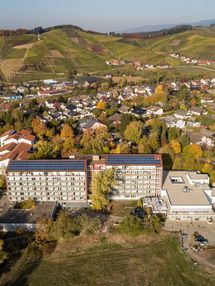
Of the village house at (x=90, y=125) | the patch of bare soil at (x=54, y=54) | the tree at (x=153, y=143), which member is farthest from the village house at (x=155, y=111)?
the patch of bare soil at (x=54, y=54)

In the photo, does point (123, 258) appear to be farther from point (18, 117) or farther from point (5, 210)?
point (18, 117)

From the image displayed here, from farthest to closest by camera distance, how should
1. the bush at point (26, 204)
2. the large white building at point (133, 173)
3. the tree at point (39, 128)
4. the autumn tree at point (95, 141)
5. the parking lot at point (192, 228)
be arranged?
the tree at point (39, 128)
the autumn tree at point (95, 141)
the large white building at point (133, 173)
the bush at point (26, 204)
the parking lot at point (192, 228)

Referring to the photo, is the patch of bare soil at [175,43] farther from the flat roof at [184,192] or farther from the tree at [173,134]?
the flat roof at [184,192]

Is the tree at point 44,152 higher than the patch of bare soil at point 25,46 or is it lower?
lower

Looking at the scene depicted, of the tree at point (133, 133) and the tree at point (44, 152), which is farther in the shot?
the tree at point (133, 133)

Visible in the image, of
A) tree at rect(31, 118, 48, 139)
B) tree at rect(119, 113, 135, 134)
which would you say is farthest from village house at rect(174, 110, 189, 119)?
tree at rect(31, 118, 48, 139)

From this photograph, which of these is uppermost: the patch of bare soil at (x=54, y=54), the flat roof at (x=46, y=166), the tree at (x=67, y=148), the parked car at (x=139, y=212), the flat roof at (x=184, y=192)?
the patch of bare soil at (x=54, y=54)

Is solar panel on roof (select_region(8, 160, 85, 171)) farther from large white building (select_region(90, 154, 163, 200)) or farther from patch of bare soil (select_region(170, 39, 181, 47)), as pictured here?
patch of bare soil (select_region(170, 39, 181, 47))
